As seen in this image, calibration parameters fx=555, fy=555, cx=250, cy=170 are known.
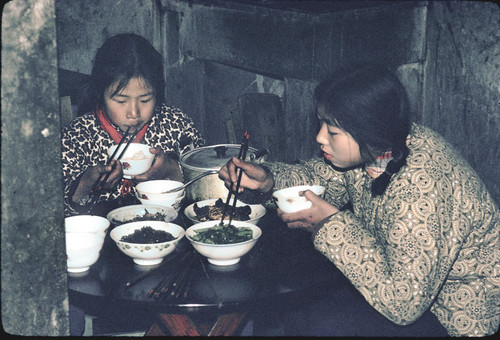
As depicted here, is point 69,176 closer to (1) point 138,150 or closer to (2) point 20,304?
(1) point 138,150

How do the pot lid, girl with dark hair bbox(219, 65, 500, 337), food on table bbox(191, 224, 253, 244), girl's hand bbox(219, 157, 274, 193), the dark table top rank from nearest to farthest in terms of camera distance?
the dark table top
girl with dark hair bbox(219, 65, 500, 337)
food on table bbox(191, 224, 253, 244)
girl's hand bbox(219, 157, 274, 193)
the pot lid

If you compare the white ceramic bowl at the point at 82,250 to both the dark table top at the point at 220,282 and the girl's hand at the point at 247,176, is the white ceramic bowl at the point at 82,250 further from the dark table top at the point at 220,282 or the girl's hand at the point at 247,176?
the girl's hand at the point at 247,176

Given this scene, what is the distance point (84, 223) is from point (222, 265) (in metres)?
0.84

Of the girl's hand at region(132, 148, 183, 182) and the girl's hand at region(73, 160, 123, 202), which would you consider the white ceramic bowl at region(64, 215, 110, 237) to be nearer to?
the girl's hand at region(73, 160, 123, 202)

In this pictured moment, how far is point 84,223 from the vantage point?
3.10m

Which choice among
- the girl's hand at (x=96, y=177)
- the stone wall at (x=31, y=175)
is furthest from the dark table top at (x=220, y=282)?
the stone wall at (x=31, y=175)

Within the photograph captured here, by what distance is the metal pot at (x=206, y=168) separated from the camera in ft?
11.7

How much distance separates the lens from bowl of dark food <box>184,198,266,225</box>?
3299mm

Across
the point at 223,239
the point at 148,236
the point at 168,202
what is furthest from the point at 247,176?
the point at 148,236

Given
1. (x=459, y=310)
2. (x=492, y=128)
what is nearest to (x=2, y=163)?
(x=459, y=310)

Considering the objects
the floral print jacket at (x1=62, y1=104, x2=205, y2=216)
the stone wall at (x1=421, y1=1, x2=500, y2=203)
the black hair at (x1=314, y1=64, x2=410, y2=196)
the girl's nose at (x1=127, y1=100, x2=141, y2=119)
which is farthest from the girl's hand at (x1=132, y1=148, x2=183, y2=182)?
the stone wall at (x1=421, y1=1, x2=500, y2=203)

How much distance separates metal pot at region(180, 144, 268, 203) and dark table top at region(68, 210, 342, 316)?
22.6 inches

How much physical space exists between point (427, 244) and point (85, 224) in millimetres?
1823

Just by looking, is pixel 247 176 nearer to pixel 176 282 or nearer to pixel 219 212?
pixel 219 212
